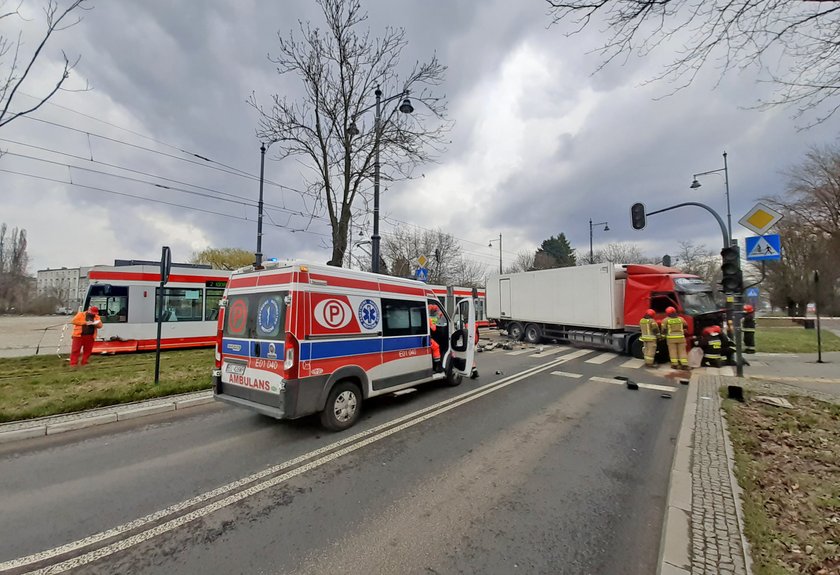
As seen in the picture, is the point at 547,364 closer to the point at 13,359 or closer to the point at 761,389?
the point at 761,389

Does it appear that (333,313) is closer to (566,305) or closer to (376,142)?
(376,142)

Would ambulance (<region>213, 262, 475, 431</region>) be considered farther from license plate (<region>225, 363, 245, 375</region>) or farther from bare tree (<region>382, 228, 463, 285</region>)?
bare tree (<region>382, 228, 463, 285</region>)

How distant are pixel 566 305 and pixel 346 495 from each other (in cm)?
1349

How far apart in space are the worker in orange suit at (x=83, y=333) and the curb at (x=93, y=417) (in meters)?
5.08

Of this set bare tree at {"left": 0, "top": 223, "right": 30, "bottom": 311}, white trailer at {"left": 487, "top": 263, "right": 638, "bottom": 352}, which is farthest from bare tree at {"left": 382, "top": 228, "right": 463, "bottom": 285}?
bare tree at {"left": 0, "top": 223, "right": 30, "bottom": 311}

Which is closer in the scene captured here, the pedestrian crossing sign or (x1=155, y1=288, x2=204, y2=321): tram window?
the pedestrian crossing sign

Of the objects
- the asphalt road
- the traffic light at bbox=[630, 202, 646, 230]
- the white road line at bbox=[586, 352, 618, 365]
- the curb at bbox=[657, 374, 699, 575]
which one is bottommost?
the asphalt road

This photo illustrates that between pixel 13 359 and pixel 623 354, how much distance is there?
2024 cm

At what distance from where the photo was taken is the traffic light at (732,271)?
8.84 metres

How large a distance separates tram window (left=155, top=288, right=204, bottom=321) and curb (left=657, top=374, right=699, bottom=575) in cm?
1520

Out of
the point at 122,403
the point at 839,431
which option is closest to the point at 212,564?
the point at 122,403

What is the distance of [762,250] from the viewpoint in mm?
8164

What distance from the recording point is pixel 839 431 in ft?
16.3

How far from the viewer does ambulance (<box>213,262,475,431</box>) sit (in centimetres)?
482
